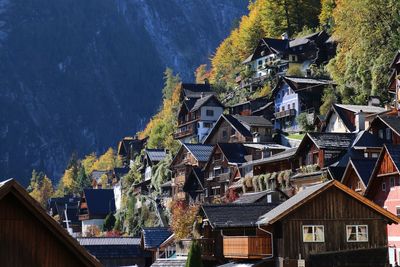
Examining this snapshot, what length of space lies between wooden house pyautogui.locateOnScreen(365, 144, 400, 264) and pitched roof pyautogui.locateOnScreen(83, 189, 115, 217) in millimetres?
78512

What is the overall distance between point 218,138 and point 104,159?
9229 centimetres

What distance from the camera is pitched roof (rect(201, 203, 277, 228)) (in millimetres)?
49812

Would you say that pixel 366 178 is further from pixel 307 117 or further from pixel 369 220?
pixel 307 117

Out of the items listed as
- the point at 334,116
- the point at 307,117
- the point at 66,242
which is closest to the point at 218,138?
the point at 307,117

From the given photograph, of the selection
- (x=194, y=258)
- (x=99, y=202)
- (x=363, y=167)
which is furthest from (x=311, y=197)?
(x=99, y=202)

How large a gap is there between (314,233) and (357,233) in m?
2.70

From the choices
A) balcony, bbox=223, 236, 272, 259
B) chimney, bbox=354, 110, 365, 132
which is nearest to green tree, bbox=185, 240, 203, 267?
balcony, bbox=223, 236, 272, 259

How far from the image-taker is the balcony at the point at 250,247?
4681 cm

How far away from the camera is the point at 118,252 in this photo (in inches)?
2623

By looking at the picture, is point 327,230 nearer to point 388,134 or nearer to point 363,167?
point 363,167

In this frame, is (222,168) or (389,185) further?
(222,168)

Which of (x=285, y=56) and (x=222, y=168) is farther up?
(x=285, y=56)

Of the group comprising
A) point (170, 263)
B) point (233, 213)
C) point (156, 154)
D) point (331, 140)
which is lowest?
point (170, 263)

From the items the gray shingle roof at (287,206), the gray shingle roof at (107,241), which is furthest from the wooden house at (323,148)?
the gray shingle roof at (287,206)
